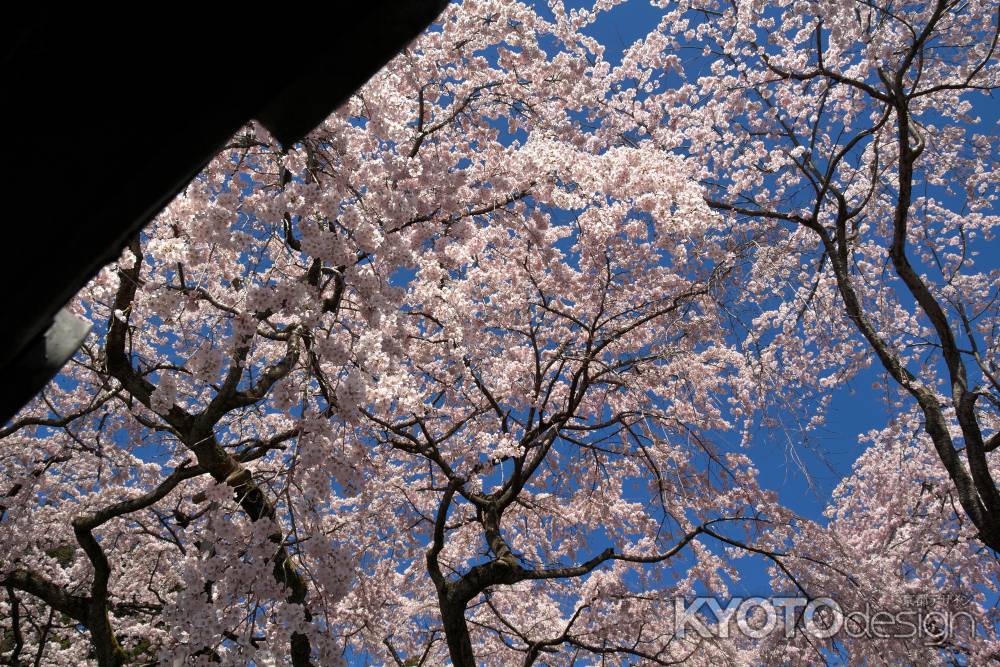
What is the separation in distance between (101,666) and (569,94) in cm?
726

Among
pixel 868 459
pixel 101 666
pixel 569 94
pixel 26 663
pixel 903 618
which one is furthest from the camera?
pixel 868 459

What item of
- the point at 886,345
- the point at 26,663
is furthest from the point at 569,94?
the point at 26,663

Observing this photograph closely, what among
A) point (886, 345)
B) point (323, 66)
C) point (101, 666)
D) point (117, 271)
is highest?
point (117, 271)

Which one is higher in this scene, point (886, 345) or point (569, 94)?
point (569, 94)

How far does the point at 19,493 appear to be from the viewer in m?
7.60

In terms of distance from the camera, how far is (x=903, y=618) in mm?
7129

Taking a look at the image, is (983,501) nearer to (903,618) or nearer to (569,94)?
(903,618)

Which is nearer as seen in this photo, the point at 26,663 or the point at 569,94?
the point at 569,94

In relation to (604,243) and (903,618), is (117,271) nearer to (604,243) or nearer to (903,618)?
Answer: (604,243)

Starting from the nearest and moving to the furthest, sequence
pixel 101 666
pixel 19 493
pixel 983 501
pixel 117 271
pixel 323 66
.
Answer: pixel 323 66 < pixel 117 271 < pixel 983 501 < pixel 101 666 < pixel 19 493

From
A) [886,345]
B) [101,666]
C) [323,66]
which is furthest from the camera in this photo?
[886,345]

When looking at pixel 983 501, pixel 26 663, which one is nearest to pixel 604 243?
pixel 983 501

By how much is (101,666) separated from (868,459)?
11.2 meters

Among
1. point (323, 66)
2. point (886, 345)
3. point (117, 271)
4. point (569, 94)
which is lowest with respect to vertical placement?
point (323, 66)
